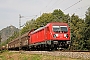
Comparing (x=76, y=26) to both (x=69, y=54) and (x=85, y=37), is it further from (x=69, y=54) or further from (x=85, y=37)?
(x=69, y=54)

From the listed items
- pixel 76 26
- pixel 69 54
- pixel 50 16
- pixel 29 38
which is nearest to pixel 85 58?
pixel 69 54

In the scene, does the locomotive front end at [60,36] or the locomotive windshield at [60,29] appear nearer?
the locomotive front end at [60,36]

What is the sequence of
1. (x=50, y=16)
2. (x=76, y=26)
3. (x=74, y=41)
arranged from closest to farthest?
1. (x=74, y=41)
2. (x=76, y=26)
3. (x=50, y=16)

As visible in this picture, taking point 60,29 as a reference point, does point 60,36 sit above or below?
below

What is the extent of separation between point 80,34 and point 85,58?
42.9 m

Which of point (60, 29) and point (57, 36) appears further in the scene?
point (60, 29)

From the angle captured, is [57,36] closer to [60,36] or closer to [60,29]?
[60,36]

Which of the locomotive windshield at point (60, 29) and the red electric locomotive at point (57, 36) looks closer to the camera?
the red electric locomotive at point (57, 36)

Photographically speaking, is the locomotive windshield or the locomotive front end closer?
the locomotive front end

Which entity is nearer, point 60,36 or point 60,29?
point 60,36

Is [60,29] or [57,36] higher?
[60,29]

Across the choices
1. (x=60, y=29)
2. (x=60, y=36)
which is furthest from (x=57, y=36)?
(x=60, y=29)

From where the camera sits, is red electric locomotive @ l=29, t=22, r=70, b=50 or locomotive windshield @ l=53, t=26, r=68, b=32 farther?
locomotive windshield @ l=53, t=26, r=68, b=32

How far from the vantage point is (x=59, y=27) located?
2645cm
